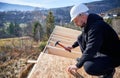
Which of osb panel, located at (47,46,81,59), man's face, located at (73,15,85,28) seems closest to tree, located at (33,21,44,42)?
osb panel, located at (47,46,81,59)

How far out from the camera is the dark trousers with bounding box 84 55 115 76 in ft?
11.4

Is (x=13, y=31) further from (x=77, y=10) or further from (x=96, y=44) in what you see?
(x=96, y=44)

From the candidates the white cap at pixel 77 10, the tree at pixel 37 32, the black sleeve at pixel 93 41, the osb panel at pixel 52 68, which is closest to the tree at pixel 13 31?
the tree at pixel 37 32

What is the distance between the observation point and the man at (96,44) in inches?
130

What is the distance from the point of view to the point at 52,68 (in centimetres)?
421

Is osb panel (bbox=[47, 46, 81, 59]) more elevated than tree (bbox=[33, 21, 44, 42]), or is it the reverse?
osb panel (bbox=[47, 46, 81, 59])

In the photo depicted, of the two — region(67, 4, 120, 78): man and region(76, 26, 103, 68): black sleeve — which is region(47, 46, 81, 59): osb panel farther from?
region(76, 26, 103, 68): black sleeve

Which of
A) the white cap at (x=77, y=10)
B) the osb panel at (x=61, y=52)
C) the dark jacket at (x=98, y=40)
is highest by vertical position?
the white cap at (x=77, y=10)

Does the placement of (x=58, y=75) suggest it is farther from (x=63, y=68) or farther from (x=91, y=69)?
(x=91, y=69)

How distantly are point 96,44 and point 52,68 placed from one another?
122cm

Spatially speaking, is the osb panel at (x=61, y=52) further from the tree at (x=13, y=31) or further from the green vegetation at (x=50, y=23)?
the tree at (x=13, y=31)

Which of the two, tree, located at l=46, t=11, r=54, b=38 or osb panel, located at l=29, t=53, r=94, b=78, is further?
tree, located at l=46, t=11, r=54, b=38

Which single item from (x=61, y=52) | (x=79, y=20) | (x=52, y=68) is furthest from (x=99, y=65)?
(x=61, y=52)

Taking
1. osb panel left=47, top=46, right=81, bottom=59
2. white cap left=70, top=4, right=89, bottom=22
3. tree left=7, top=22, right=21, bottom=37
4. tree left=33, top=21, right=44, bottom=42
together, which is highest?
Answer: white cap left=70, top=4, right=89, bottom=22
